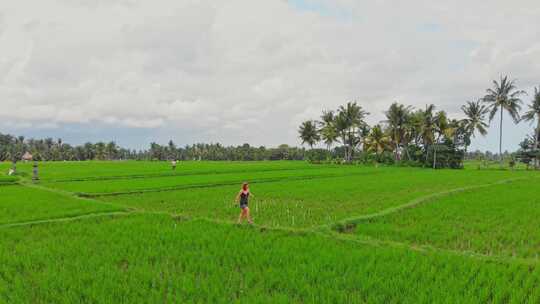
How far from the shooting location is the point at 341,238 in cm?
696

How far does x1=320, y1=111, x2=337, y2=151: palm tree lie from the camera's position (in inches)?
2087

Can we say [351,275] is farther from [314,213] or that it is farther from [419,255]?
[314,213]

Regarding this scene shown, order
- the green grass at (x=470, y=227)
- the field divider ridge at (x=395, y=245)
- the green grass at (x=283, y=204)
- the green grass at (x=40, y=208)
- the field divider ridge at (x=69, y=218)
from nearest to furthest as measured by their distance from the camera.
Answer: the field divider ridge at (x=395, y=245), the green grass at (x=470, y=227), the field divider ridge at (x=69, y=218), the green grass at (x=40, y=208), the green grass at (x=283, y=204)

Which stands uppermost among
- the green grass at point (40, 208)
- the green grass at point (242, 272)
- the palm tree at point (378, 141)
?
the palm tree at point (378, 141)

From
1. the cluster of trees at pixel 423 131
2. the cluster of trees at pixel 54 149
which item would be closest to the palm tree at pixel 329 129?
the cluster of trees at pixel 423 131

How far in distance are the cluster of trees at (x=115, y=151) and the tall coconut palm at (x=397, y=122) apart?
44.5 metres

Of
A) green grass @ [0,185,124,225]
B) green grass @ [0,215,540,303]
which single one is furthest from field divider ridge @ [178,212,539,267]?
green grass @ [0,185,124,225]

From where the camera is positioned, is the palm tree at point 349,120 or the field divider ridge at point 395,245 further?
the palm tree at point 349,120

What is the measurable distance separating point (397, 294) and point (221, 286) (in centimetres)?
237

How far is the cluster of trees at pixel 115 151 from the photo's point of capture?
8800 centimetres

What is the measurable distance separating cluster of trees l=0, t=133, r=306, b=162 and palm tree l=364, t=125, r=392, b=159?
4058 centimetres

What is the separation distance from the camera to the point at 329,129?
53438 mm

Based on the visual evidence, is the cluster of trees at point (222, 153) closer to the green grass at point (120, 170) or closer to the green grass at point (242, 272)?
the green grass at point (120, 170)

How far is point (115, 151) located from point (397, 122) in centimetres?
8047
